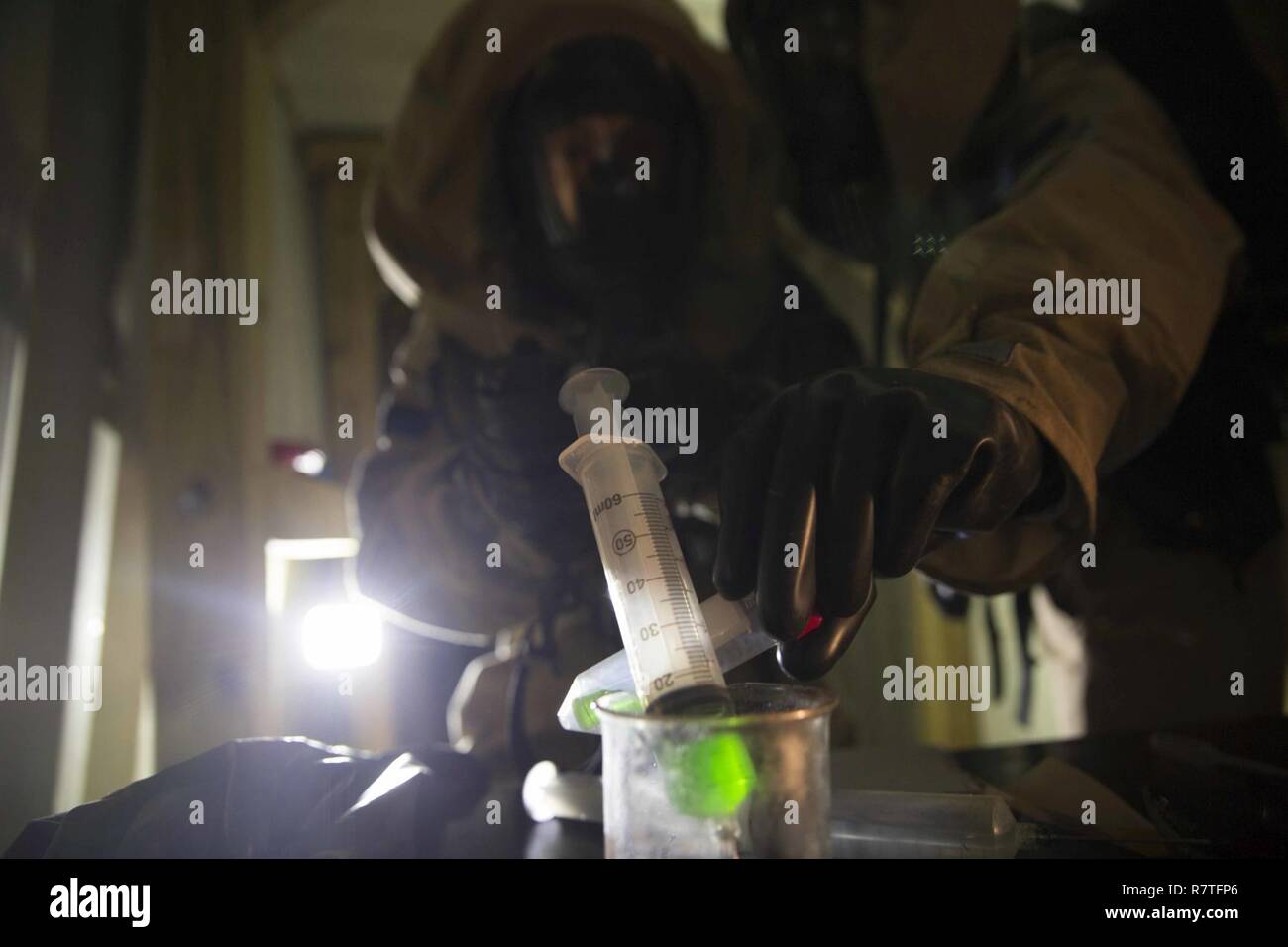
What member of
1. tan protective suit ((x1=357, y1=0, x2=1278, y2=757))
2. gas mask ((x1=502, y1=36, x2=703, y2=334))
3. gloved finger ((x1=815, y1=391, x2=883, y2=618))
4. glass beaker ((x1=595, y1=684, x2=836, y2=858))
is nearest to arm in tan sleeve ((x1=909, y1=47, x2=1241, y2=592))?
tan protective suit ((x1=357, y1=0, x2=1278, y2=757))

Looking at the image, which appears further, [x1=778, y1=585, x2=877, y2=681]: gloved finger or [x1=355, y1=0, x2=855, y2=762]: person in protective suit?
[x1=355, y1=0, x2=855, y2=762]: person in protective suit

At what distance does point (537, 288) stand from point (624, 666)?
0.78 metres

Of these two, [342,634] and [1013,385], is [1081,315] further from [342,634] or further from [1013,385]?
[342,634]

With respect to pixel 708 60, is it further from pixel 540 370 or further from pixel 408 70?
pixel 408 70

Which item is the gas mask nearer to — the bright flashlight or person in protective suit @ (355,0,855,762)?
person in protective suit @ (355,0,855,762)

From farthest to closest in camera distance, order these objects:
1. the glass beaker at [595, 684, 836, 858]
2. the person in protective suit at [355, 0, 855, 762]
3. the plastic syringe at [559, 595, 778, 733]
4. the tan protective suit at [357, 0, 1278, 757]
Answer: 1. the person in protective suit at [355, 0, 855, 762]
2. the tan protective suit at [357, 0, 1278, 757]
3. the plastic syringe at [559, 595, 778, 733]
4. the glass beaker at [595, 684, 836, 858]

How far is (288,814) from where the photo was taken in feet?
1.27

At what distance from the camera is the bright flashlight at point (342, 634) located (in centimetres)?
111

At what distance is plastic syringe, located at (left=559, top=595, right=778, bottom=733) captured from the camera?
36 centimetres

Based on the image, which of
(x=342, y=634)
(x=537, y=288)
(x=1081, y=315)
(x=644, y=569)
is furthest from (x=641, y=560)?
(x=342, y=634)

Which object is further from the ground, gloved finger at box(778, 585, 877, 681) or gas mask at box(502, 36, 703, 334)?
gas mask at box(502, 36, 703, 334)

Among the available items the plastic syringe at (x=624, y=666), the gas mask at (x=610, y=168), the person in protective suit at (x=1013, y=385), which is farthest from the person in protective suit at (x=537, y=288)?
the plastic syringe at (x=624, y=666)
